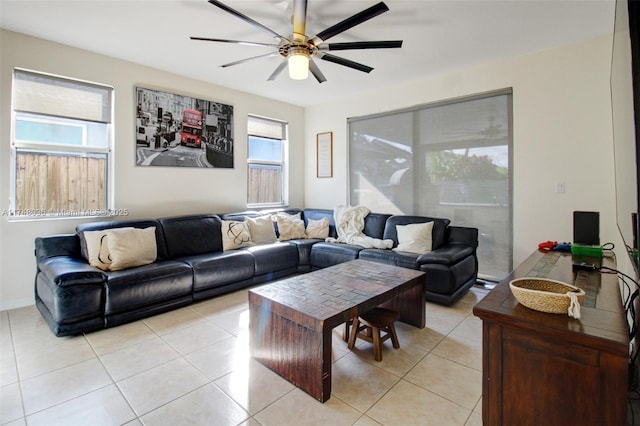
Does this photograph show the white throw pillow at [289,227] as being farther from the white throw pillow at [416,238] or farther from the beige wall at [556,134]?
the beige wall at [556,134]

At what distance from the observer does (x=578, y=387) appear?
1086 millimetres

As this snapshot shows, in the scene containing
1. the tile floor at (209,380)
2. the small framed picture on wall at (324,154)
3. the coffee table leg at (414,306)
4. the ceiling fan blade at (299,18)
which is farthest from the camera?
the small framed picture on wall at (324,154)

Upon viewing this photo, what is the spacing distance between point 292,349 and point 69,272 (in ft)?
6.32

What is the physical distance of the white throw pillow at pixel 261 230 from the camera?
13.6 ft

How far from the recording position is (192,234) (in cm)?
376

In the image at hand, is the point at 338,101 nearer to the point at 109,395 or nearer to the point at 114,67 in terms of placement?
the point at 114,67

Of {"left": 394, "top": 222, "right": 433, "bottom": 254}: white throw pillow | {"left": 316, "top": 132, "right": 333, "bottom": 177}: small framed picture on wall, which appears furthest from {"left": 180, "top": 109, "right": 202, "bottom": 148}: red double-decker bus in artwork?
{"left": 394, "top": 222, "right": 433, "bottom": 254}: white throw pillow

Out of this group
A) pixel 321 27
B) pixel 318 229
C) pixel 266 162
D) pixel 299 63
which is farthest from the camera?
pixel 266 162

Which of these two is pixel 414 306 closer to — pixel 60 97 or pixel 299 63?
pixel 299 63

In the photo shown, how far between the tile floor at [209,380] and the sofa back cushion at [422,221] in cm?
121

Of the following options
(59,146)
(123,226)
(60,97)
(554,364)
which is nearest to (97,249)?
(123,226)

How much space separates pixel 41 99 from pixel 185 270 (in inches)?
89.1

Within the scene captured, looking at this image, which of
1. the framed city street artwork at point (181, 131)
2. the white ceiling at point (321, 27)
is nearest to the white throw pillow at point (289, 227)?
the framed city street artwork at point (181, 131)

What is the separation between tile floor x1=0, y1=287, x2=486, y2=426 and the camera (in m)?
1.64
